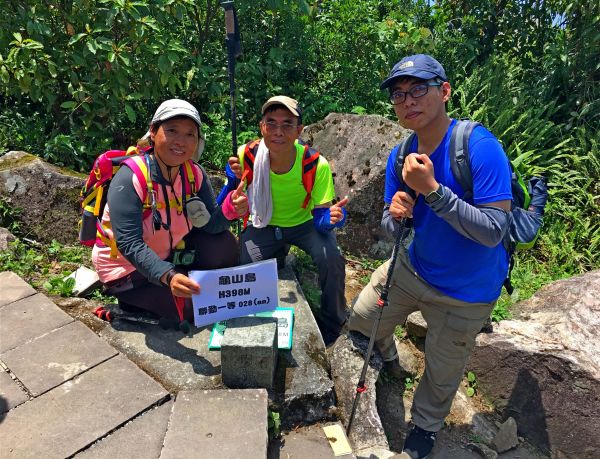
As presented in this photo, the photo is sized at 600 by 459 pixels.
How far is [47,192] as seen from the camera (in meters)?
4.65

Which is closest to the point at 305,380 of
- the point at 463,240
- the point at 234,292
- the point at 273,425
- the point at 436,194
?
the point at 273,425

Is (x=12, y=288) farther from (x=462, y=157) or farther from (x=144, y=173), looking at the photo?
(x=462, y=157)

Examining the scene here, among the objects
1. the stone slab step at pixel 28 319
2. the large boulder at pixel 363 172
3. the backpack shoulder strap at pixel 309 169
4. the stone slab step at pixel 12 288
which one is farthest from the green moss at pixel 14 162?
the large boulder at pixel 363 172

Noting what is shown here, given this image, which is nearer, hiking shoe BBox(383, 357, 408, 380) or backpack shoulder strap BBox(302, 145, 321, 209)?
backpack shoulder strap BBox(302, 145, 321, 209)

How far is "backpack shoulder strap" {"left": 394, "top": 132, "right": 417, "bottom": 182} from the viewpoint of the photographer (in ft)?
9.22

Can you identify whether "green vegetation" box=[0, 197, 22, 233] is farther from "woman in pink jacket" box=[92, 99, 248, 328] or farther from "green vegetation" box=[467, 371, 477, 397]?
"green vegetation" box=[467, 371, 477, 397]

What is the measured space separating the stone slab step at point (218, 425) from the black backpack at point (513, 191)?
169 centimetres

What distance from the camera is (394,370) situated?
3924mm

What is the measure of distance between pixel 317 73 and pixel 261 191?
4422 mm

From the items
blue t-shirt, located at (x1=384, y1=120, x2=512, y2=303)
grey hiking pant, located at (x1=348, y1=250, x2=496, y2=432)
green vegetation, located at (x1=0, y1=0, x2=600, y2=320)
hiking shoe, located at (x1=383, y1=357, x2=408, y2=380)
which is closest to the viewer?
blue t-shirt, located at (x1=384, y1=120, x2=512, y2=303)

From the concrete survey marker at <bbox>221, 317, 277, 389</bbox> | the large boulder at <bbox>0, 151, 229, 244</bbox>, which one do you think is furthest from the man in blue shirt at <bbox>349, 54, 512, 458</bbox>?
the large boulder at <bbox>0, 151, 229, 244</bbox>

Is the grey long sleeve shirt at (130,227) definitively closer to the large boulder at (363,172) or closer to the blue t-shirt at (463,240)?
the blue t-shirt at (463,240)

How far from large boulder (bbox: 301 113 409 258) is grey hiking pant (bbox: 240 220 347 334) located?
141 cm

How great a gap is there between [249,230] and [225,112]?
270cm
